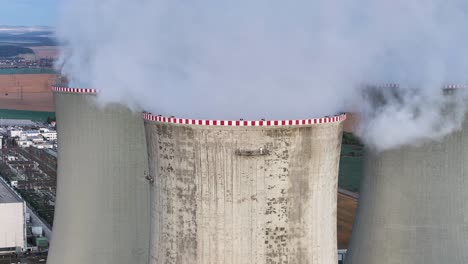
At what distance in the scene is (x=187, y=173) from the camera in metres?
6.50

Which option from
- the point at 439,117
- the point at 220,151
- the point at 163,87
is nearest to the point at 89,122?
the point at 163,87

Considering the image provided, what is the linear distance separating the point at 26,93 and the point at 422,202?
162 ft

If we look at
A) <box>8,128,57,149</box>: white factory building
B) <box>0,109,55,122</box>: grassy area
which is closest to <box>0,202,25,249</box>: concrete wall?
<box>8,128,57,149</box>: white factory building

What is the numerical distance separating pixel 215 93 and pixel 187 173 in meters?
0.98

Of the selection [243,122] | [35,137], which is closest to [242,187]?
[243,122]

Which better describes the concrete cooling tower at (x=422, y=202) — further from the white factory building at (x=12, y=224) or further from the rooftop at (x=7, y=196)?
the rooftop at (x=7, y=196)

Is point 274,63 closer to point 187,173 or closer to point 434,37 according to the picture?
point 187,173

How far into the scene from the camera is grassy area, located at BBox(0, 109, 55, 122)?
148ft

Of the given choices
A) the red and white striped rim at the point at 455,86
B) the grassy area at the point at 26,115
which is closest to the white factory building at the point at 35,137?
the grassy area at the point at 26,115

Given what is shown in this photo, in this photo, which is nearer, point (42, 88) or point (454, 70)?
point (454, 70)

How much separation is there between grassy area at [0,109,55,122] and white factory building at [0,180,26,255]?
86.1 ft

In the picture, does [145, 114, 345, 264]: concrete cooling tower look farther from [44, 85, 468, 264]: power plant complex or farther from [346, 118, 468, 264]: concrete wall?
[346, 118, 468, 264]: concrete wall

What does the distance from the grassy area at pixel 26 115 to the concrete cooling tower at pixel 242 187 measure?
3851 centimetres

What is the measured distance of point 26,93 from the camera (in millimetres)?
55594
